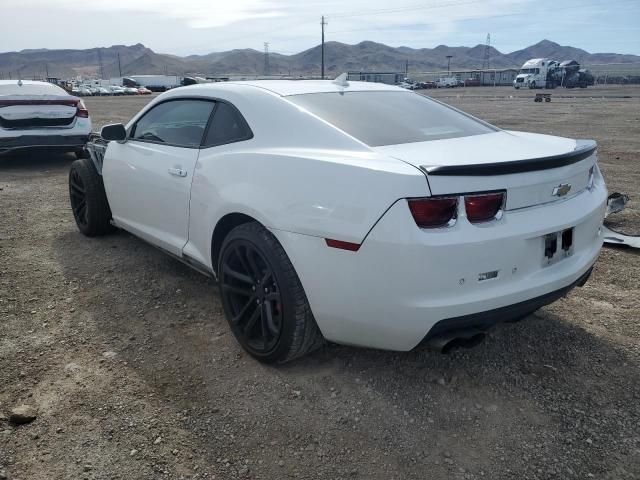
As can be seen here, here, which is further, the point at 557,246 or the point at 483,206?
the point at 557,246

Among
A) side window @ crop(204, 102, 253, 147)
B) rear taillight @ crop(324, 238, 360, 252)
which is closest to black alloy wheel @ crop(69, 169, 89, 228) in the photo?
side window @ crop(204, 102, 253, 147)

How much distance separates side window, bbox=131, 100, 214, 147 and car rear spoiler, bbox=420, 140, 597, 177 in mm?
1728

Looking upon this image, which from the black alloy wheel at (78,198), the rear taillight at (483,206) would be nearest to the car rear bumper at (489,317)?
the rear taillight at (483,206)

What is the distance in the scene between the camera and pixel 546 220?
7.92 ft

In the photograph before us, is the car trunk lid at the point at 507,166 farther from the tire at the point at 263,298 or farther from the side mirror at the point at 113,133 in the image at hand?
the side mirror at the point at 113,133

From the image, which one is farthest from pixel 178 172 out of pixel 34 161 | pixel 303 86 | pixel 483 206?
pixel 34 161

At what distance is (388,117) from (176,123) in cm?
153

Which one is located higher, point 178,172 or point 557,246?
point 178,172

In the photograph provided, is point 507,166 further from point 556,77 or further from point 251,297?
point 556,77

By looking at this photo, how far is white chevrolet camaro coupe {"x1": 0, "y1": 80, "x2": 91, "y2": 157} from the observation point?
813 centimetres

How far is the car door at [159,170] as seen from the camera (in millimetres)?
3398

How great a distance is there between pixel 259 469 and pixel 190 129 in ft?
7.19

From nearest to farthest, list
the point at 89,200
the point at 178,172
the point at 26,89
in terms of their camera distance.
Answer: the point at 178,172, the point at 89,200, the point at 26,89

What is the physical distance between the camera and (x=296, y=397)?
2.64m
